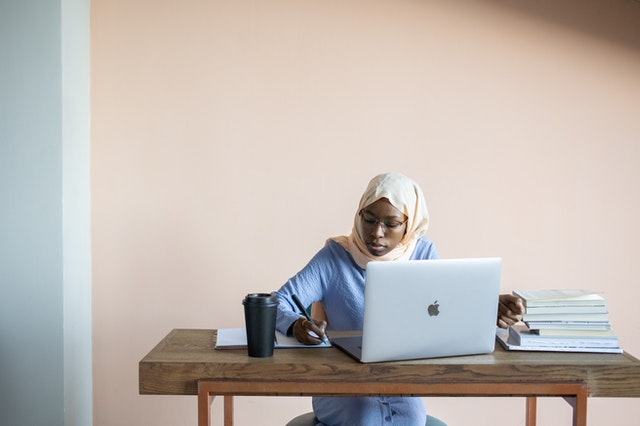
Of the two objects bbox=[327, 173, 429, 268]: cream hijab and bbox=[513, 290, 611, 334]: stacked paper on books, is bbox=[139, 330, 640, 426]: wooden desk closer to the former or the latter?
bbox=[513, 290, 611, 334]: stacked paper on books

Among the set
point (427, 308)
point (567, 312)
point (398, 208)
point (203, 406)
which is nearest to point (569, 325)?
point (567, 312)

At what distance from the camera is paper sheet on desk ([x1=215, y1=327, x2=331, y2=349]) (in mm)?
1726

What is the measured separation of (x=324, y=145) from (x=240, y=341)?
4.24 feet

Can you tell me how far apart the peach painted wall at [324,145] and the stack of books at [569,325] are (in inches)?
46.7

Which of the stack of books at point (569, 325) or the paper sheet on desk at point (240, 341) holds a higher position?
the stack of books at point (569, 325)

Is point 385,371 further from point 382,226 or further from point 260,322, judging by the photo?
point 382,226

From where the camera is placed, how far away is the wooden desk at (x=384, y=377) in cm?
155

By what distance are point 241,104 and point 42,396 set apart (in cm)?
143

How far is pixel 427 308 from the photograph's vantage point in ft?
5.21

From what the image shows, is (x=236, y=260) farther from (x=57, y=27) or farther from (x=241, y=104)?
(x=57, y=27)

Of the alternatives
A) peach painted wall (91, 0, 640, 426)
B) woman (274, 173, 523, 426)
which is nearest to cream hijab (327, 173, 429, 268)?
woman (274, 173, 523, 426)

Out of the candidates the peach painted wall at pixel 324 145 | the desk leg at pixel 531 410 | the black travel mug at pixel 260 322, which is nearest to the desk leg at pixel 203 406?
the black travel mug at pixel 260 322

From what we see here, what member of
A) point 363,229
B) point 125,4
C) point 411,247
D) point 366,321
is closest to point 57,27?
point 125,4

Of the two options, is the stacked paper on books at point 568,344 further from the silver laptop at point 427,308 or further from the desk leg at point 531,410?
the desk leg at point 531,410
